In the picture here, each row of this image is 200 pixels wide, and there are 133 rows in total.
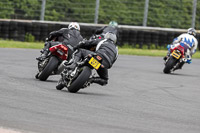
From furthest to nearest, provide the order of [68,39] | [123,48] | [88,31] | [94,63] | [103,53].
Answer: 1. [123,48]
2. [88,31]
3. [68,39]
4. [103,53]
5. [94,63]

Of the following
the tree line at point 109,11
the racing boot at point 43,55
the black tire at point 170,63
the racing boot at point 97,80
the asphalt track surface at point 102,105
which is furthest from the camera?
the tree line at point 109,11

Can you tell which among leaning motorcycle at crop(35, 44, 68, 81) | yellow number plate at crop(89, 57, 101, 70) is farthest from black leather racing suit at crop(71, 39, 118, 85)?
leaning motorcycle at crop(35, 44, 68, 81)

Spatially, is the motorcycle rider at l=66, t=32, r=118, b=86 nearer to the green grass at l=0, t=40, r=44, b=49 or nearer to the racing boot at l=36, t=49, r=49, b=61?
the racing boot at l=36, t=49, r=49, b=61

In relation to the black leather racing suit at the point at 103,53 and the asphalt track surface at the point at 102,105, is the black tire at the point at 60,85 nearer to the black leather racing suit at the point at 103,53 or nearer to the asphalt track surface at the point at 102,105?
the asphalt track surface at the point at 102,105

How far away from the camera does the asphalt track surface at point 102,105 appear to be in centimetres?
632

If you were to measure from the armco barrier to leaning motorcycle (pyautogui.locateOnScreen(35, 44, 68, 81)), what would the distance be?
1086 centimetres

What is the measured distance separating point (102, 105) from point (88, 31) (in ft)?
46.9

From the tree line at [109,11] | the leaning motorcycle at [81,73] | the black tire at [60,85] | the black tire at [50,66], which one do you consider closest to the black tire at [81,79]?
the leaning motorcycle at [81,73]

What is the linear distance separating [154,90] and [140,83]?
3.86 feet

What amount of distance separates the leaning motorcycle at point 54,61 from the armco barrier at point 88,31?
35.6 feet

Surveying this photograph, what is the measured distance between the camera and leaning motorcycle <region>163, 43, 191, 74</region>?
15461mm

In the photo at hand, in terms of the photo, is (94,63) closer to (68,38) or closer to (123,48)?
(68,38)

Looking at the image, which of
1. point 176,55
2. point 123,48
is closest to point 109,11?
point 123,48

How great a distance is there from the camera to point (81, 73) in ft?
30.0
